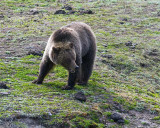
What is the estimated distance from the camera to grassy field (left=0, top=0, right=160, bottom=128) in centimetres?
654

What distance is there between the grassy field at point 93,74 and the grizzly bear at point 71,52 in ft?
1.31

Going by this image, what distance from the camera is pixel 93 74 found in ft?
33.0

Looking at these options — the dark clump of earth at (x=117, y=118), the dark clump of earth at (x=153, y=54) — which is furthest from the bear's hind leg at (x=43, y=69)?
the dark clump of earth at (x=153, y=54)

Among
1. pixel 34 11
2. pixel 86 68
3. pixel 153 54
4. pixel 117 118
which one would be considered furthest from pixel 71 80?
pixel 34 11

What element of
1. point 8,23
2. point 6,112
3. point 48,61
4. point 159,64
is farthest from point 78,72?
point 8,23

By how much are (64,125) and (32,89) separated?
187cm

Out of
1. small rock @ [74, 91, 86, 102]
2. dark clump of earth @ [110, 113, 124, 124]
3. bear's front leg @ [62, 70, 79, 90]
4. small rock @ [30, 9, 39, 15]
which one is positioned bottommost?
dark clump of earth @ [110, 113, 124, 124]

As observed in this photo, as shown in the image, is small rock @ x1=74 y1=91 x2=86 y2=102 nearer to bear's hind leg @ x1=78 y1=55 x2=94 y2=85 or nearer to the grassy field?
the grassy field

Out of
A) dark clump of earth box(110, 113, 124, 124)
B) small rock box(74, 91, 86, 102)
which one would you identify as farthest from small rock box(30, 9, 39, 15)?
dark clump of earth box(110, 113, 124, 124)

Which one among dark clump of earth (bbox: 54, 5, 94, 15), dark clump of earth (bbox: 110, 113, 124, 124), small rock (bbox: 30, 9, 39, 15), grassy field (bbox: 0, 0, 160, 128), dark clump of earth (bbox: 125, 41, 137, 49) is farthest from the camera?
dark clump of earth (bbox: 54, 5, 94, 15)

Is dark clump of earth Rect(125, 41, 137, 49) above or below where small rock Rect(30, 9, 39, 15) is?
below

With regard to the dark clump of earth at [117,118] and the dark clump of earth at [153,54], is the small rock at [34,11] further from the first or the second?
the dark clump of earth at [117,118]

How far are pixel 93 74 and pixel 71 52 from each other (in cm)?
255

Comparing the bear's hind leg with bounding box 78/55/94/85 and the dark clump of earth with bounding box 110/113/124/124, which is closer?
the dark clump of earth with bounding box 110/113/124/124
